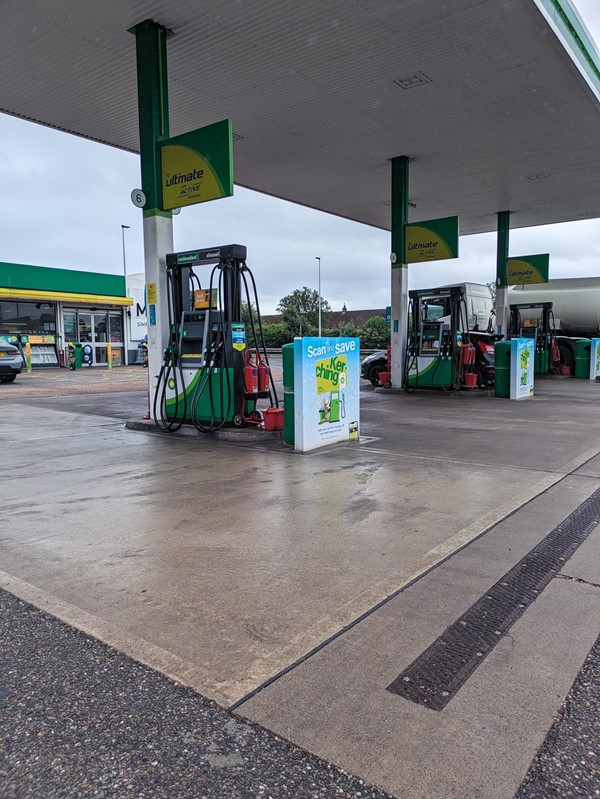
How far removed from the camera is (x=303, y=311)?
236ft

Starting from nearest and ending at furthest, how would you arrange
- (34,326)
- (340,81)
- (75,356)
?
(340,81), (34,326), (75,356)

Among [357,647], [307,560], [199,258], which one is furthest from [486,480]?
[199,258]

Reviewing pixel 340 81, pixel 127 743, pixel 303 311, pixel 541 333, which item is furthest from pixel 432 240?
pixel 303 311

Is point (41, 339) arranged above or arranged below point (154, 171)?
below

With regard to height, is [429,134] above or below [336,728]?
above

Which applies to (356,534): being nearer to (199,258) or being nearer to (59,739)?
(59,739)

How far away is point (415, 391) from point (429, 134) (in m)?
6.52

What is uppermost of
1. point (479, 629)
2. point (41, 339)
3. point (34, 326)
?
point (34, 326)

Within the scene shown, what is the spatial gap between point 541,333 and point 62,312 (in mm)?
22070

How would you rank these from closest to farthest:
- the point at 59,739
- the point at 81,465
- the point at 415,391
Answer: the point at 59,739 → the point at 81,465 → the point at 415,391

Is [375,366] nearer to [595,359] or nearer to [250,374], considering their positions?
[595,359]

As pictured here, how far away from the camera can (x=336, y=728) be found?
2.17 metres

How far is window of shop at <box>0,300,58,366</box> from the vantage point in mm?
26297

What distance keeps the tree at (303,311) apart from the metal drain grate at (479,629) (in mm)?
55431
